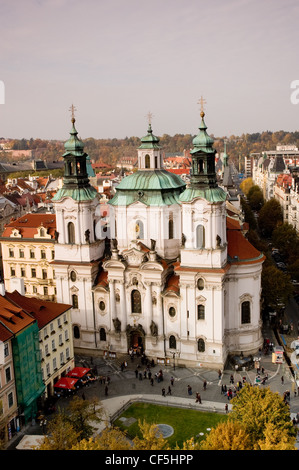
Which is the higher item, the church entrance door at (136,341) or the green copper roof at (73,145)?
the green copper roof at (73,145)

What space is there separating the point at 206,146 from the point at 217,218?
7223 millimetres

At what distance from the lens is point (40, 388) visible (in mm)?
45656

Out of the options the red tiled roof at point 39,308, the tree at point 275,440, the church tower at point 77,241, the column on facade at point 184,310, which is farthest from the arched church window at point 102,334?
the tree at point 275,440

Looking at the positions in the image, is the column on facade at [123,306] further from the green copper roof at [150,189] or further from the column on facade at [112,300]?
the green copper roof at [150,189]

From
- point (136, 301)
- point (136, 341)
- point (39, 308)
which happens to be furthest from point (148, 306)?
point (39, 308)

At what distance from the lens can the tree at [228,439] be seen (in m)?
29.1

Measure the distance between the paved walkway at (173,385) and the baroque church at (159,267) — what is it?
5.83ft

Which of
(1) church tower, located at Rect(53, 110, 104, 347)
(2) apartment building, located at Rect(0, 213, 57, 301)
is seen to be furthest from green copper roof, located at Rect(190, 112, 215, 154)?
(2) apartment building, located at Rect(0, 213, 57, 301)

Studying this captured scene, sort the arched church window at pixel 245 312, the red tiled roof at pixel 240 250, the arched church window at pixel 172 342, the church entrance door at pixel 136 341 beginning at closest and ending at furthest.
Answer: the red tiled roof at pixel 240 250, the arched church window at pixel 172 342, the arched church window at pixel 245 312, the church entrance door at pixel 136 341

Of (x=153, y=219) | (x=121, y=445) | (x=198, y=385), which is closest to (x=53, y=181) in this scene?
(x=153, y=219)

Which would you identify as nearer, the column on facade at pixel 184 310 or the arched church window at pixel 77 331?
the column on facade at pixel 184 310

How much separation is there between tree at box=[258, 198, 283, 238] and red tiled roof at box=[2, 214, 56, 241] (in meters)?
56.9

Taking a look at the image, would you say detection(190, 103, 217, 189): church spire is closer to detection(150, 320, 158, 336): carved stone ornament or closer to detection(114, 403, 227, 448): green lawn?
detection(150, 320, 158, 336): carved stone ornament

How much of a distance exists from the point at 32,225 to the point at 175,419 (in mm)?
36546
